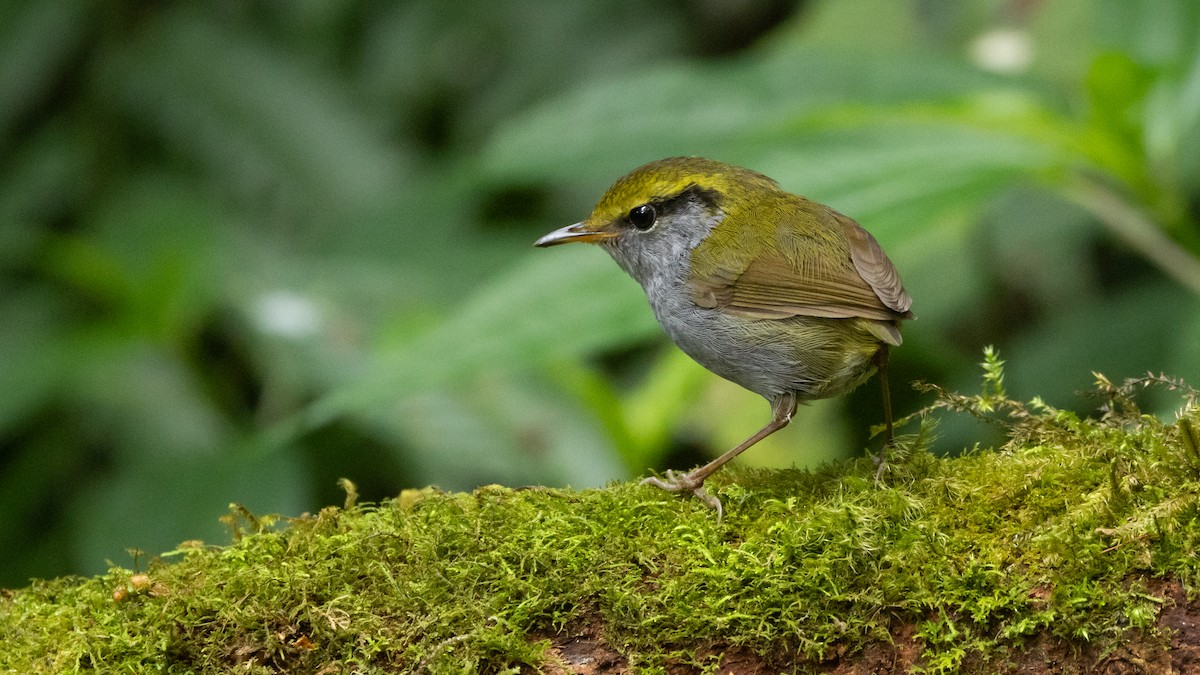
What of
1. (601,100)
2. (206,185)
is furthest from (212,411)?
(601,100)

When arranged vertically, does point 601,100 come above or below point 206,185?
below

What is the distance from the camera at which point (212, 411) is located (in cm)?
537

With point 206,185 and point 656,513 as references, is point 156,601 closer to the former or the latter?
point 656,513

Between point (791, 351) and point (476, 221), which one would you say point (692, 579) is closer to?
point (791, 351)

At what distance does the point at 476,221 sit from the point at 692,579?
409 centimetres

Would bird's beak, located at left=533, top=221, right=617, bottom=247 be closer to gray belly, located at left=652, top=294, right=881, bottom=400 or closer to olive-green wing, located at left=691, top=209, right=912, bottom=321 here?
olive-green wing, located at left=691, top=209, right=912, bottom=321

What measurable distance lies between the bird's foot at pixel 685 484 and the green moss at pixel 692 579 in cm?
3

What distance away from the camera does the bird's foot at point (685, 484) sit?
2373 millimetres

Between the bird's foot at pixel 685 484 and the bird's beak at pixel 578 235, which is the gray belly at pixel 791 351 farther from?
the bird's beak at pixel 578 235

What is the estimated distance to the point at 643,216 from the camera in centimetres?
306

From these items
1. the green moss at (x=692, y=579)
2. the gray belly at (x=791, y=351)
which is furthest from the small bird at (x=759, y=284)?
the green moss at (x=692, y=579)

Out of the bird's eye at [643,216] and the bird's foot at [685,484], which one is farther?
the bird's eye at [643,216]

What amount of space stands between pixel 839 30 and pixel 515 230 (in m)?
1.83

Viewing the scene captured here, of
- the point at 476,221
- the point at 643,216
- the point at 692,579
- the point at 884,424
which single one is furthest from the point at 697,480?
the point at 476,221
